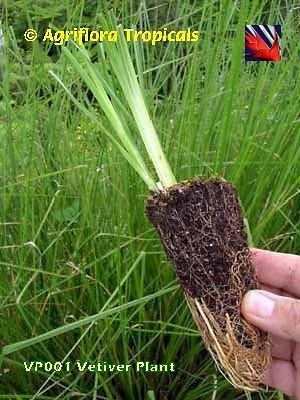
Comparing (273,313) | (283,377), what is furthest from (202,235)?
(283,377)

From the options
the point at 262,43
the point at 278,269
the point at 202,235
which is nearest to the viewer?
the point at 202,235

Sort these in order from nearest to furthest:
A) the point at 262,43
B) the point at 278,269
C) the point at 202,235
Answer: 1. the point at 202,235
2. the point at 278,269
3. the point at 262,43

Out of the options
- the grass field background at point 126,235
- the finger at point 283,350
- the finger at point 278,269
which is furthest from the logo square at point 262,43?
the finger at point 283,350

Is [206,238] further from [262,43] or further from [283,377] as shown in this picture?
[262,43]

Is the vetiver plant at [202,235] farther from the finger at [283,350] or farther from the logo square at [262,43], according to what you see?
the logo square at [262,43]

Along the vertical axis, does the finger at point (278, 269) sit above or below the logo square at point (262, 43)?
below

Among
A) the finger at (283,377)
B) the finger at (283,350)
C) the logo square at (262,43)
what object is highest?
the logo square at (262,43)

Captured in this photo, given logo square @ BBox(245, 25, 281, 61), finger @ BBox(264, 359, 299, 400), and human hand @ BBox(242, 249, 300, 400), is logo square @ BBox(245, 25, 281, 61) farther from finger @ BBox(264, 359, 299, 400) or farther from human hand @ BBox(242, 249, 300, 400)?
finger @ BBox(264, 359, 299, 400)
